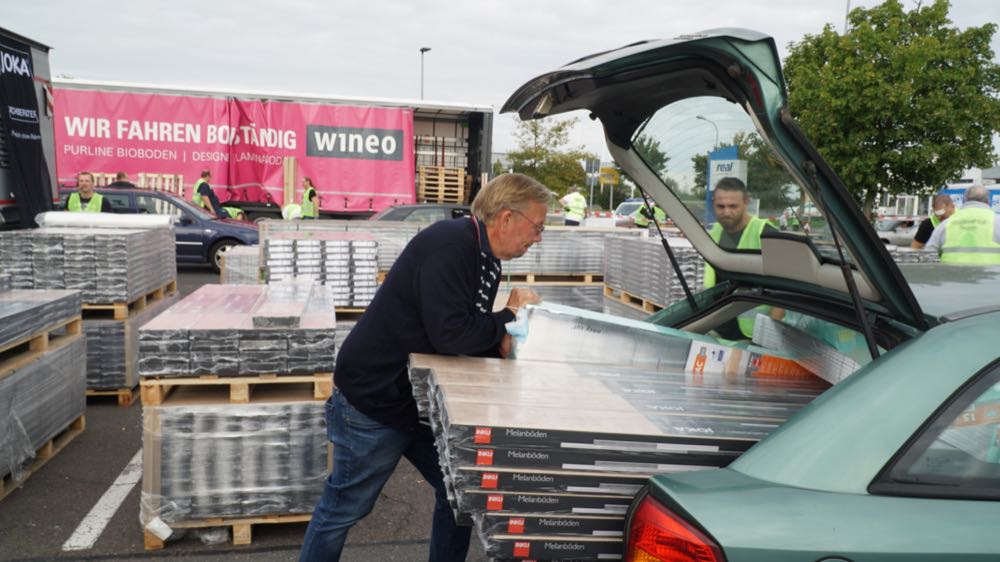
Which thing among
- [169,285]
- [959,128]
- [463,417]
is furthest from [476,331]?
[959,128]

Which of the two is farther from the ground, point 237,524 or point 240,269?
point 240,269

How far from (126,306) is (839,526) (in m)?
6.29

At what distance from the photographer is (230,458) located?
388cm

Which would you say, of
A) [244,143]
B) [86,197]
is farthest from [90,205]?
[244,143]

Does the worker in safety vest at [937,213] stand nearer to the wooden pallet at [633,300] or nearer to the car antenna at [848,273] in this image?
the wooden pallet at [633,300]

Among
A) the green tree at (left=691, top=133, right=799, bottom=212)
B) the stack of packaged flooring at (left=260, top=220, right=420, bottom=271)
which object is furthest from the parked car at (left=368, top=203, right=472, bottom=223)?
the green tree at (left=691, top=133, right=799, bottom=212)

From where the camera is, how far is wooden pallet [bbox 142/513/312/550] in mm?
3859

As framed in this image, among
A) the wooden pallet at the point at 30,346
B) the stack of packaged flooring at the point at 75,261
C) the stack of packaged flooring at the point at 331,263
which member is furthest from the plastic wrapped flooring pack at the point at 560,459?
the stack of packaged flooring at the point at 75,261

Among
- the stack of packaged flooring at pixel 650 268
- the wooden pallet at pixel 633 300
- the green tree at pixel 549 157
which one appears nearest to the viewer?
the stack of packaged flooring at pixel 650 268

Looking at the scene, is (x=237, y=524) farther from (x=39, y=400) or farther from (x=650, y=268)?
(x=650, y=268)

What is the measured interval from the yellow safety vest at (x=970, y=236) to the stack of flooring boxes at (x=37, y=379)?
24.4 feet

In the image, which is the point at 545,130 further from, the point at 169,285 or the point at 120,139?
the point at 169,285

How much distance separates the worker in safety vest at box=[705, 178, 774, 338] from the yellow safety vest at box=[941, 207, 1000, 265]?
4.71 m

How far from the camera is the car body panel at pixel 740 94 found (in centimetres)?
196
